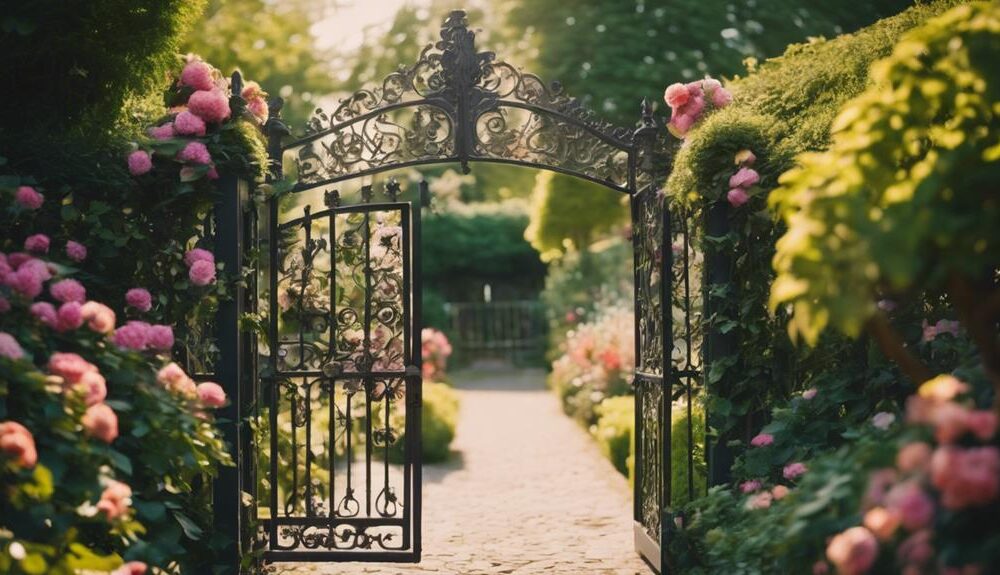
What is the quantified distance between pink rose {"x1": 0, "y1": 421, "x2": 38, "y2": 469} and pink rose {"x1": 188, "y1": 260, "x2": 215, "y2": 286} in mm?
1874

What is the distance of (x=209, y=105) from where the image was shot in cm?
500

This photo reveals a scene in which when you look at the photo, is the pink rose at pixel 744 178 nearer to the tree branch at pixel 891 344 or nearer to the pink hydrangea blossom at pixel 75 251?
the tree branch at pixel 891 344

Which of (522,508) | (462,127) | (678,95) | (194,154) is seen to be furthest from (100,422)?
(522,508)

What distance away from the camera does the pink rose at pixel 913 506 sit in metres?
2.37

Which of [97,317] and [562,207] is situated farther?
[562,207]

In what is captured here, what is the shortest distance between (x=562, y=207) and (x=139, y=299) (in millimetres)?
10895

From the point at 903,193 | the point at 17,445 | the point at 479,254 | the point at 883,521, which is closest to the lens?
the point at 883,521

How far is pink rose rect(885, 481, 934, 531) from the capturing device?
2.37 metres

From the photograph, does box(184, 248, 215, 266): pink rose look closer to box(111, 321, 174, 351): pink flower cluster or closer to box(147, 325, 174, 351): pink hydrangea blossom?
box(147, 325, 174, 351): pink hydrangea blossom

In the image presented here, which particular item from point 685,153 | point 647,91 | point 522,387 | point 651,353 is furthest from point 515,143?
point 522,387

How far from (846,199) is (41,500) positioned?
264cm

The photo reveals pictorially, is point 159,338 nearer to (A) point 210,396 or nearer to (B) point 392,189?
(A) point 210,396

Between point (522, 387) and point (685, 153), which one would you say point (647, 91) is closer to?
point (522, 387)

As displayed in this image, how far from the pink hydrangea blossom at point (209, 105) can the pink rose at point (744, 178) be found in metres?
2.56
